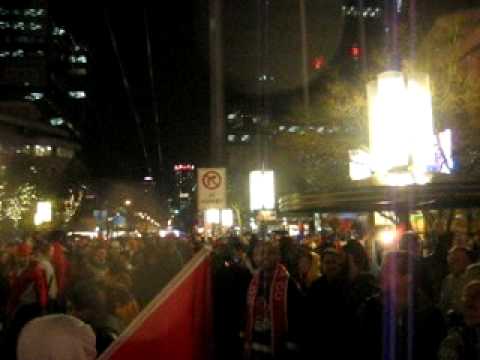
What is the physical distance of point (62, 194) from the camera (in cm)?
6019

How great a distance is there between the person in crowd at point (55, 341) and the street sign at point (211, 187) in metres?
8.47

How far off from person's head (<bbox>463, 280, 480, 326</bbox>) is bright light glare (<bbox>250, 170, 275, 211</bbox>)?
70.6 ft

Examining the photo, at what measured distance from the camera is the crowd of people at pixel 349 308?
15.2 ft

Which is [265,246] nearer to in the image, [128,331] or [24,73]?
[128,331]

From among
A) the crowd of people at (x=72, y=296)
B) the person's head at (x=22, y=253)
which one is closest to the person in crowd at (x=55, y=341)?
the crowd of people at (x=72, y=296)

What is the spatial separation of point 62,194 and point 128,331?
59117 millimetres

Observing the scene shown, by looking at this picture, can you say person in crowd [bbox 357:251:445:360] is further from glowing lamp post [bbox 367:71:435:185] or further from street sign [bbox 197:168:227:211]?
street sign [bbox 197:168:227:211]

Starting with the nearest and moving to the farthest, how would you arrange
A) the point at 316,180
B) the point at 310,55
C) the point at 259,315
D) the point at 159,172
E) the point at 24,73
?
the point at 259,315, the point at 316,180, the point at 310,55, the point at 24,73, the point at 159,172

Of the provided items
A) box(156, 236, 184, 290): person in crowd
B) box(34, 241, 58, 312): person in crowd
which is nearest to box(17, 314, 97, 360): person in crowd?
box(34, 241, 58, 312): person in crowd

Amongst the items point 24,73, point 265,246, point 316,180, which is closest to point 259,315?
point 265,246

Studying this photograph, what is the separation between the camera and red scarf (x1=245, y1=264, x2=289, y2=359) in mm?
6469

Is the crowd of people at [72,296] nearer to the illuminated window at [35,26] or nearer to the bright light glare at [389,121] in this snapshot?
the bright light glare at [389,121]

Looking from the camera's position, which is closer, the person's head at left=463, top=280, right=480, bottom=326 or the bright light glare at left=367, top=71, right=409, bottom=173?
the person's head at left=463, top=280, right=480, bottom=326

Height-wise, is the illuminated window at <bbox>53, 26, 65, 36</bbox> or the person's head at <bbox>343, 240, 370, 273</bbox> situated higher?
the illuminated window at <bbox>53, 26, 65, 36</bbox>
